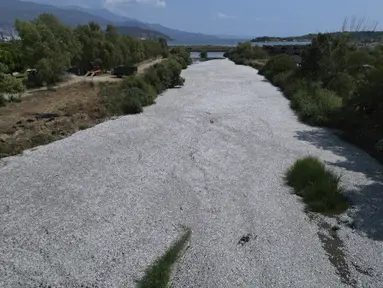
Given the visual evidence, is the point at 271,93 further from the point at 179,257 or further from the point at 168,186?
the point at 179,257

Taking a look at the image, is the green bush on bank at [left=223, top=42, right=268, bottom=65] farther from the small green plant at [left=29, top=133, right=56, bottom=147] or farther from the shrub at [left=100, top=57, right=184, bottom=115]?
the small green plant at [left=29, top=133, right=56, bottom=147]

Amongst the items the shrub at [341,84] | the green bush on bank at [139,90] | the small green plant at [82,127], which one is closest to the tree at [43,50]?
the green bush on bank at [139,90]

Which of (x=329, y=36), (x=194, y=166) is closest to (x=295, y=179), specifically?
(x=194, y=166)

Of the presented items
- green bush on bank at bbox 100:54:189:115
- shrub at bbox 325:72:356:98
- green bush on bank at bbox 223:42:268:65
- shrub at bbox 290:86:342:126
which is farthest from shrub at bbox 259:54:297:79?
green bush on bank at bbox 223:42:268:65

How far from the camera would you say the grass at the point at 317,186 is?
1379 cm

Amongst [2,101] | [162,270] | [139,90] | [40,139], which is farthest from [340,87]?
[162,270]

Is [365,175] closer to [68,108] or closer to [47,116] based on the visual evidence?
[47,116]

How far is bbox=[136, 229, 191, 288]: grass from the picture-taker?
30.8 feet

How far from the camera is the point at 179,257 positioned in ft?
34.9

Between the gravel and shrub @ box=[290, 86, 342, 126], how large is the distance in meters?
3.18

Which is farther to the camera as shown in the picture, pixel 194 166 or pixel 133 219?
pixel 194 166

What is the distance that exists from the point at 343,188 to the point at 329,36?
999 inches

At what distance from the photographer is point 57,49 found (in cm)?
3325

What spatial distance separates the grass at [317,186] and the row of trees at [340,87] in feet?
16.6
